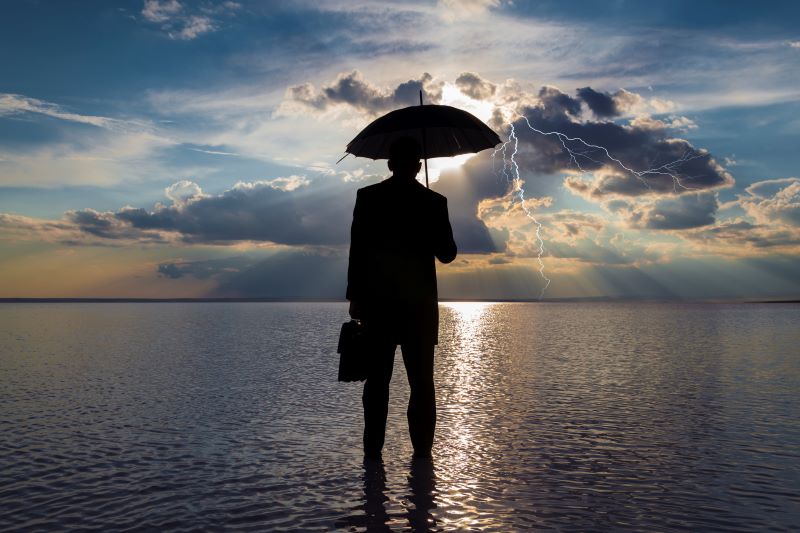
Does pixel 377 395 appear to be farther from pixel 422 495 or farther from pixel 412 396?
pixel 422 495

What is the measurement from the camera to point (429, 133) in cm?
805

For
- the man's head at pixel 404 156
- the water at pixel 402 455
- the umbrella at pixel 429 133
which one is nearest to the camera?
the water at pixel 402 455

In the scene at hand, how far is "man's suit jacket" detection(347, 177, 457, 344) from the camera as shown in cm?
624

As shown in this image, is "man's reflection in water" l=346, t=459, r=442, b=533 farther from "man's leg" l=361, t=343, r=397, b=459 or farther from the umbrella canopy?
the umbrella canopy

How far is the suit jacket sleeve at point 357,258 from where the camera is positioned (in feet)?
20.6

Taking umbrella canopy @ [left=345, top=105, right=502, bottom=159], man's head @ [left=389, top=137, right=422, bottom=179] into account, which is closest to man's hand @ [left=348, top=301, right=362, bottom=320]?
man's head @ [left=389, top=137, right=422, bottom=179]

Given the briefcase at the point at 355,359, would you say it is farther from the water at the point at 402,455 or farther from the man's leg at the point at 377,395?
the water at the point at 402,455

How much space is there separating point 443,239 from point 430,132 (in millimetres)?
2159

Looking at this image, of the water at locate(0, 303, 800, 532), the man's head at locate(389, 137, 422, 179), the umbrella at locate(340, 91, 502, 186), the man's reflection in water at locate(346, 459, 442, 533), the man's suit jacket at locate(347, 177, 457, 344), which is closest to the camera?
the man's reflection in water at locate(346, 459, 442, 533)

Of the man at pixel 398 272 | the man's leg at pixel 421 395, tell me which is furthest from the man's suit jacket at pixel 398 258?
the man's leg at pixel 421 395

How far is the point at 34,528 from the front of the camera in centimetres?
468

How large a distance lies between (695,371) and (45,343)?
75.5ft

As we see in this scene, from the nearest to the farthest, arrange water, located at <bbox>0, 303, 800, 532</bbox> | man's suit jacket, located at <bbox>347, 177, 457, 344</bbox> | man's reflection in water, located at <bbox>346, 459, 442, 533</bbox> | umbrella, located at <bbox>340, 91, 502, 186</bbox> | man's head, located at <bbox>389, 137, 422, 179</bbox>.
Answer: man's reflection in water, located at <bbox>346, 459, 442, 533</bbox>
water, located at <bbox>0, 303, 800, 532</bbox>
man's suit jacket, located at <bbox>347, 177, 457, 344</bbox>
man's head, located at <bbox>389, 137, 422, 179</bbox>
umbrella, located at <bbox>340, 91, 502, 186</bbox>

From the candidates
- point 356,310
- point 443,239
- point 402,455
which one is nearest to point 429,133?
point 443,239
